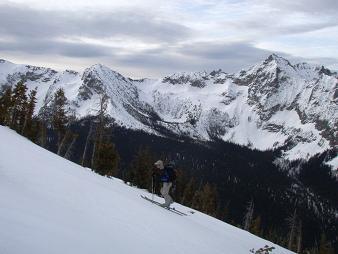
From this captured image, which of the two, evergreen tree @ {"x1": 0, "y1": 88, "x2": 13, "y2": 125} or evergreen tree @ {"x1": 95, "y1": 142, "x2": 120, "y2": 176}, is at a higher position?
evergreen tree @ {"x1": 0, "y1": 88, "x2": 13, "y2": 125}

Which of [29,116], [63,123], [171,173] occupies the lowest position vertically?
[63,123]

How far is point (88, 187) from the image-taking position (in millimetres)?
17109

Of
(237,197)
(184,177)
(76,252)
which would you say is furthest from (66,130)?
(237,197)

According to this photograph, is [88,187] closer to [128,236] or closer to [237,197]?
[128,236]

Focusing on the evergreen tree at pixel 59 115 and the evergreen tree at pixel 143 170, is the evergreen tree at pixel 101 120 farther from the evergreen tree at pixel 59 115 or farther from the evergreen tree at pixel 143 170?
the evergreen tree at pixel 143 170

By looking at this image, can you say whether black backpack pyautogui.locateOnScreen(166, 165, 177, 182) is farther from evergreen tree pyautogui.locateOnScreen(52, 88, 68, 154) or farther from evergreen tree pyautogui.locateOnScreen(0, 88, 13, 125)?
evergreen tree pyautogui.locateOnScreen(0, 88, 13, 125)

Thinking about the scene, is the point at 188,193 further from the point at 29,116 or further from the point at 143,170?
the point at 29,116

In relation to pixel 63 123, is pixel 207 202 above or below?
below

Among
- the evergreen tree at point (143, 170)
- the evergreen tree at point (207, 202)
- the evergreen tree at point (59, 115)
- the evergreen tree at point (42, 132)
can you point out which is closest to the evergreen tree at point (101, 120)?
the evergreen tree at point (59, 115)

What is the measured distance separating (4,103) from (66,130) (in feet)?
29.5

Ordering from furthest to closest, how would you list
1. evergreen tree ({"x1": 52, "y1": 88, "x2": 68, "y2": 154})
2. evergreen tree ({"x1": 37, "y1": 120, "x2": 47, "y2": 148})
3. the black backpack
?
evergreen tree ({"x1": 37, "y1": 120, "x2": 47, "y2": 148})
evergreen tree ({"x1": 52, "y1": 88, "x2": 68, "y2": 154})
the black backpack

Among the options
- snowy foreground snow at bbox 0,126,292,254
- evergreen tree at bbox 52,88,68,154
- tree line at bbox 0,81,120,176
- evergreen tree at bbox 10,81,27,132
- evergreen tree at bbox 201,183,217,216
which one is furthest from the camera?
evergreen tree at bbox 201,183,217,216

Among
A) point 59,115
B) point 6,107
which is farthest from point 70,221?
point 6,107

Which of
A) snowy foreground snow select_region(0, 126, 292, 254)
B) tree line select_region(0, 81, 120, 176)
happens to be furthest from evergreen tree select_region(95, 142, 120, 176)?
snowy foreground snow select_region(0, 126, 292, 254)
